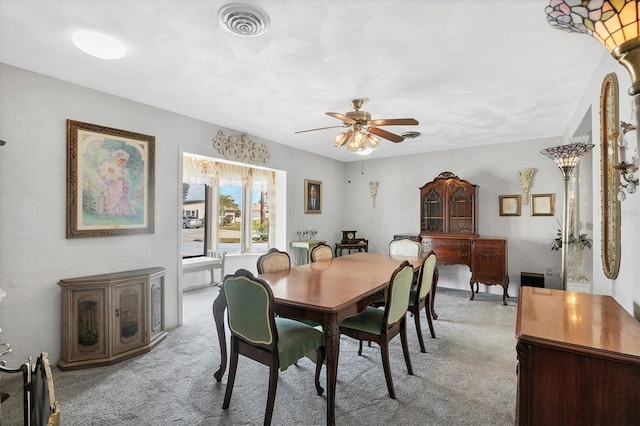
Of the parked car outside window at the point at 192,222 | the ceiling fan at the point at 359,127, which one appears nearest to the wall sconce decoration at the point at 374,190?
the ceiling fan at the point at 359,127

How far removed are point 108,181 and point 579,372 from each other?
3.58 m

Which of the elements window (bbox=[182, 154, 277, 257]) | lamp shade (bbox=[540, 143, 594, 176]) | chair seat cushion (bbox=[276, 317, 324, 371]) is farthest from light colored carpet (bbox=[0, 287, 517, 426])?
window (bbox=[182, 154, 277, 257])

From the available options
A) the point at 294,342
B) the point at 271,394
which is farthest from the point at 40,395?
the point at 294,342

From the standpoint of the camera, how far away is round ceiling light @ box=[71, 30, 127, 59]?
→ 1.95m

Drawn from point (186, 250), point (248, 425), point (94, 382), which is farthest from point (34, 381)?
point (186, 250)

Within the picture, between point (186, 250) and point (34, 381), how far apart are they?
4.60 metres

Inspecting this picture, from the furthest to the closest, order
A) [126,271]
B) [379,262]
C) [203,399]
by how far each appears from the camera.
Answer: [379,262] → [126,271] → [203,399]

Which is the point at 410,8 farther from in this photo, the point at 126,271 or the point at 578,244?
the point at 578,244

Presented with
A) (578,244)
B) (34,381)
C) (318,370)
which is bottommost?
(318,370)

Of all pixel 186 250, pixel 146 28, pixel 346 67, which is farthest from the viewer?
pixel 186 250

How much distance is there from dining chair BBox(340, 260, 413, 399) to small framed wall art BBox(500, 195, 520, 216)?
3442 mm

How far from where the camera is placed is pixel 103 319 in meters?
2.65

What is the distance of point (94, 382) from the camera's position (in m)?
2.37

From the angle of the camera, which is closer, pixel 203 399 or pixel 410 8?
pixel 410 8
